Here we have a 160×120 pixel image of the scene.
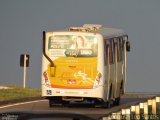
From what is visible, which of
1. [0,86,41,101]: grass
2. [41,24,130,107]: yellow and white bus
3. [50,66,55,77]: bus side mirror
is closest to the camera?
[41,24,130,107]: yellow and white bus

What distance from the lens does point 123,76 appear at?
4019 centimetres

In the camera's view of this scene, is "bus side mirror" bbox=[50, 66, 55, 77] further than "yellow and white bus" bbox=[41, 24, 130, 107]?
Yes

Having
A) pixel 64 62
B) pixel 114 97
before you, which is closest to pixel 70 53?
pixel 64 62

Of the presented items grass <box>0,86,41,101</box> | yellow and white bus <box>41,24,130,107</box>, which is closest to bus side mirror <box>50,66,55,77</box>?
yellow and white bus <box>41,24,130,107</box>

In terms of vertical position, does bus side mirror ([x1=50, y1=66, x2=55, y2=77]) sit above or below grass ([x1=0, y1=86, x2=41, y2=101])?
above

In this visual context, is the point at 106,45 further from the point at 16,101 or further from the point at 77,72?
the point at 16,101

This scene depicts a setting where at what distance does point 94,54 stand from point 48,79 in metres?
2.08

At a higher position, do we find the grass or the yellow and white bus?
the yellow and white bus

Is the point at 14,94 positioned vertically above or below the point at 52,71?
below

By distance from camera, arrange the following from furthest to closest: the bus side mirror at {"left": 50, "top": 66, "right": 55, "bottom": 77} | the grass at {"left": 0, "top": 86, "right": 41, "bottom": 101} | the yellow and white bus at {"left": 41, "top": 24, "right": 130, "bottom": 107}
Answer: the grass at {"left": 0, "top": 86, "right": 41, "bottom": 101}
the bus side mirror at {"left": 50, "top": 66, "right": 55, "bottom": 77}
the yellow and white bus at {"left": 41, "top": 24, "right": 130, "bottom": 107}

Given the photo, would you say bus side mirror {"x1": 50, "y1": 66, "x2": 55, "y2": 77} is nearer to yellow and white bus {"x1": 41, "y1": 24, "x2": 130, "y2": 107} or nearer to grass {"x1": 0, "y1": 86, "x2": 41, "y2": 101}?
yellow and white bus {"x1": 41, "y1": 24, "x2": 130, "y2": 107}

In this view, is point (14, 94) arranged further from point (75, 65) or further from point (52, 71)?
point (75, 65)

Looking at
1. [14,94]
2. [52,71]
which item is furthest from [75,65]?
[14,94]

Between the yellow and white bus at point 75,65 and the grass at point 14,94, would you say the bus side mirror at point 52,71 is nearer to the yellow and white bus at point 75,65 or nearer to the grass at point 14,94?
the yellow and white bus at point 75,65
